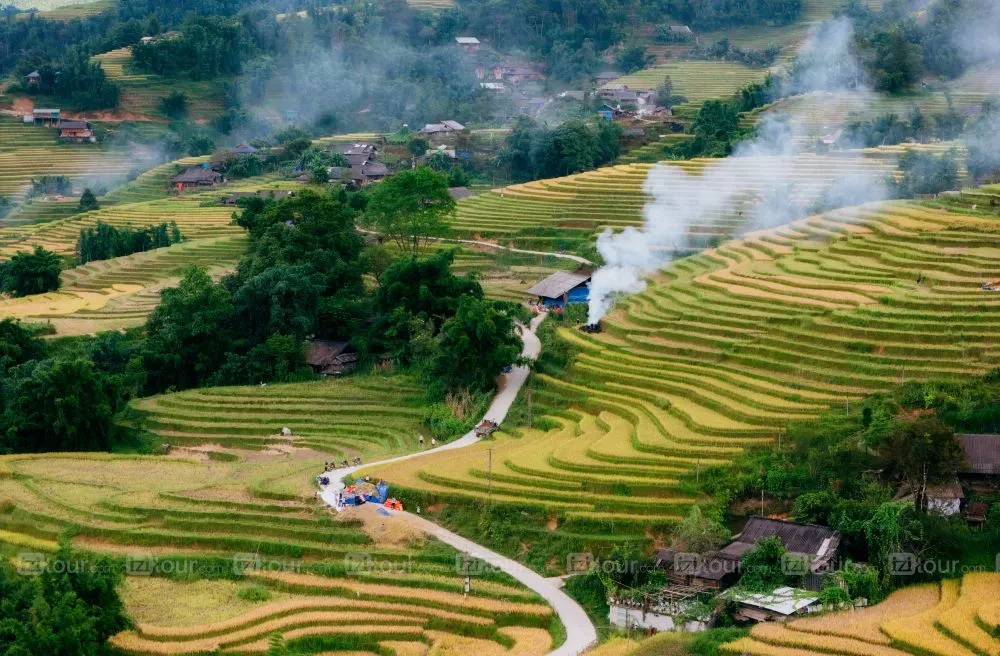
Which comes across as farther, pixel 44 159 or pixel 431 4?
pixel 431 4

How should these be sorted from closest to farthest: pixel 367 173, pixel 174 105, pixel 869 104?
1. pixel 869 104
2. pixel 367 173
3. pixel 174 105

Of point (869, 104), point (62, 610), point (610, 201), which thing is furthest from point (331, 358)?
point (869, 104)

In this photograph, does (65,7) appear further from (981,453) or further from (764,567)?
(764,567)

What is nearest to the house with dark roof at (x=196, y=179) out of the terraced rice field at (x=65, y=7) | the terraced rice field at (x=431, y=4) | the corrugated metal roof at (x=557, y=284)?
the corrugated metal roof at (x=557, y=284)

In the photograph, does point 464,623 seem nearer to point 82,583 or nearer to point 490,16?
point 82,583

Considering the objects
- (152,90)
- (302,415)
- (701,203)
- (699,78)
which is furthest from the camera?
(152,90)

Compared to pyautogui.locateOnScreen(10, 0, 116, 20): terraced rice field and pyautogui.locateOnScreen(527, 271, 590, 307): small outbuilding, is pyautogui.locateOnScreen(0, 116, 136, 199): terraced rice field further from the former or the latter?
pyautogui.locateOnScreen(527, 271, 590, 307): small outbuilding
